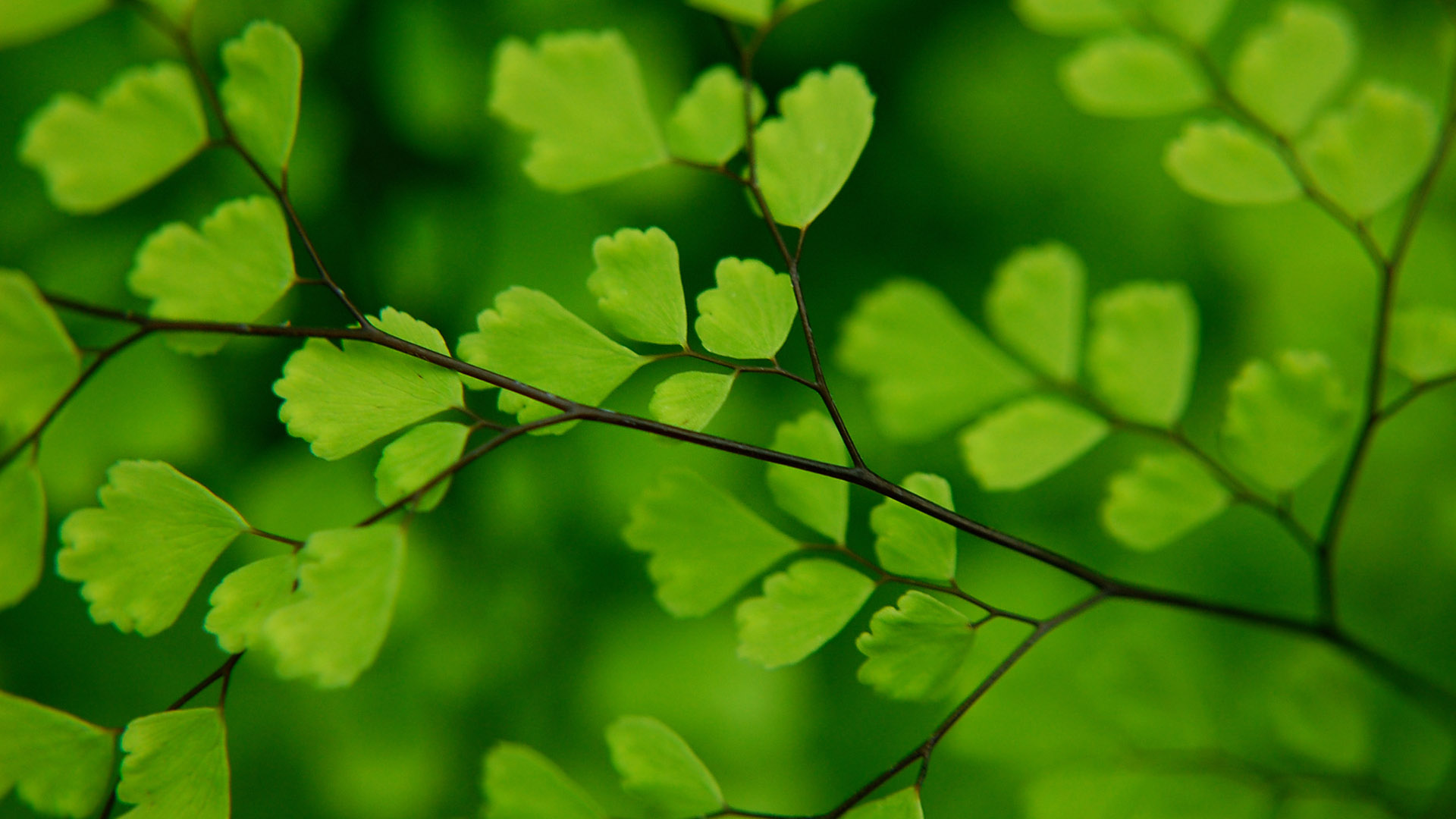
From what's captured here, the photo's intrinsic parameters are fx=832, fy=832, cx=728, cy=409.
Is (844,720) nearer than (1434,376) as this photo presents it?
No

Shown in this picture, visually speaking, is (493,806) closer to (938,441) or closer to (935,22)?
(938,441)

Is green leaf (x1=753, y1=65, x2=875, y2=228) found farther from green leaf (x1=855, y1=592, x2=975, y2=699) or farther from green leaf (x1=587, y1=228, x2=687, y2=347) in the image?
green leaf (x1=855, y1=592, x2=975, y2=699)

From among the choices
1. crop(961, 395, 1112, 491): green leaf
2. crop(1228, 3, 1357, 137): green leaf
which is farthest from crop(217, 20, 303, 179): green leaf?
crop(1228, 3, 1357, 137): green leaf

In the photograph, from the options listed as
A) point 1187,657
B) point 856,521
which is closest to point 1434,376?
point 1187,657

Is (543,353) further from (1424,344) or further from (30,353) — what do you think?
(1424,344)

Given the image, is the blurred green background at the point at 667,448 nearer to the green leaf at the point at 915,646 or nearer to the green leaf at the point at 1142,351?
the green leaf at the point at 1142,351

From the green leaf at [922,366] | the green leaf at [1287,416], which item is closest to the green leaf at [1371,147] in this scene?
the green leaf at [1287,416]
